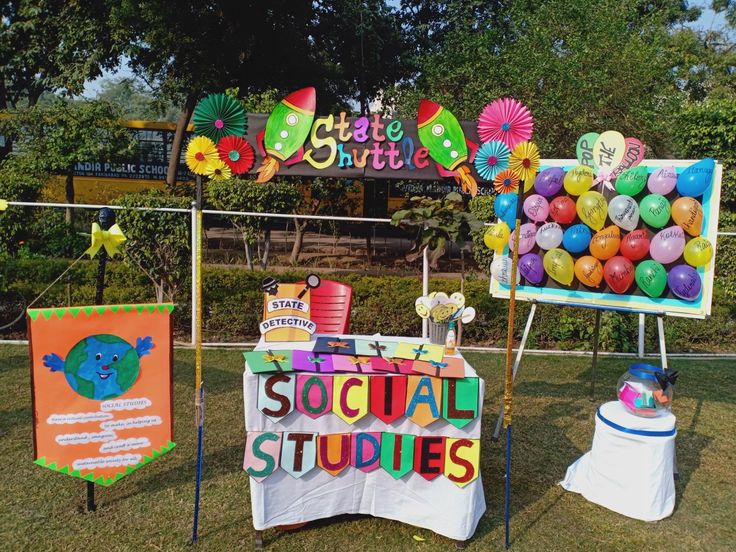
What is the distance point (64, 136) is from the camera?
41.4ft

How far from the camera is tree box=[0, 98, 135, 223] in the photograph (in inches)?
496

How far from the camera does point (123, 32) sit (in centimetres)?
1332

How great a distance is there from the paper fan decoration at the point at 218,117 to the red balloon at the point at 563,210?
2.57 m

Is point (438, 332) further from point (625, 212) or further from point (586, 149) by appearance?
point (586, 149)

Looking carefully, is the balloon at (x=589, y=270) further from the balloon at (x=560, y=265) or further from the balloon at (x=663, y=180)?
the balloon at (x=663, y=180)

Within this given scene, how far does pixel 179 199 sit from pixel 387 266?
611cm

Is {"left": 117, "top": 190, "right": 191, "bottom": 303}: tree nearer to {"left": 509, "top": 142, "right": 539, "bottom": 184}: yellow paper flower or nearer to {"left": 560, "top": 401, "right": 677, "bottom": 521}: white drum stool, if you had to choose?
{"left": 509, "top": 142, "right": 539, "bottom": 184}: yellow paper flower

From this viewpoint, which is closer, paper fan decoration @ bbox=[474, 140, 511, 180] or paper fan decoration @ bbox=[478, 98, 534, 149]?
paper fan decoration @ bbox=[478, 98, 534, 149]

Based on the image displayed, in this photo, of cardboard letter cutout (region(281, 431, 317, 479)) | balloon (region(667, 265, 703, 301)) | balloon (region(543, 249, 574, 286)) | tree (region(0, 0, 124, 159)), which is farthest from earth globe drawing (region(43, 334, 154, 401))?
tree (region(0, 0, 124, 159))

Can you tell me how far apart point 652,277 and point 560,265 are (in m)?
0.67

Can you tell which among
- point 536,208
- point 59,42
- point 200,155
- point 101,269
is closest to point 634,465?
point 536,208

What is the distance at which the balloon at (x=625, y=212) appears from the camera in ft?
15.4

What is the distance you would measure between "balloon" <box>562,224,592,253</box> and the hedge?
115 inches

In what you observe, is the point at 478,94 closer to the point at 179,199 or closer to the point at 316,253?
the point at 316,253
